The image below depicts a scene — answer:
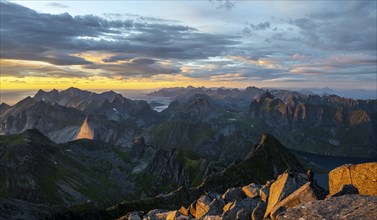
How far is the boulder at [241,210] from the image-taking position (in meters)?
41.4

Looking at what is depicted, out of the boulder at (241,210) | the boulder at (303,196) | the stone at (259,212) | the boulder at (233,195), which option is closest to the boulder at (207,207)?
the boulder at (233,195)

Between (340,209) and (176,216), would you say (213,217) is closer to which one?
(176,216)

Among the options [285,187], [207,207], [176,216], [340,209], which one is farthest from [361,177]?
[176,216]

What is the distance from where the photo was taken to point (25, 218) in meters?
145

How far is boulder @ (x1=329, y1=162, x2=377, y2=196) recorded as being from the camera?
33.9 metres

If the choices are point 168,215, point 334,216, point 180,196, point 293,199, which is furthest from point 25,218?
point 334,216

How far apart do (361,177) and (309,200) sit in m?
6.14

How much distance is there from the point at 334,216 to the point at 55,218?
14400 cm

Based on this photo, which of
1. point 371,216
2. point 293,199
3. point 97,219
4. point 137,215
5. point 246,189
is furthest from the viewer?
point 97,219

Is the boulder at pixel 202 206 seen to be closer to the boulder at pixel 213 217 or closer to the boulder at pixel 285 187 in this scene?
the boulder at pixel 213 217

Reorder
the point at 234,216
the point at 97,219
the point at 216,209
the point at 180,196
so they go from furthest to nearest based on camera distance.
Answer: the point at 180,196, the point at 97,219, the point at 216,209, the point at 234,216

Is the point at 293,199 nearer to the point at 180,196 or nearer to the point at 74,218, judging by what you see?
the point at 74,218

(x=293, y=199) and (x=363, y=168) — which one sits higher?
(x=363, y=168)

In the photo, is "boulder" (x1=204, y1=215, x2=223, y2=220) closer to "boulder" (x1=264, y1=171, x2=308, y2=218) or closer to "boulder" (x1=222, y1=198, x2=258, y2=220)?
"boulder" (x1=222, y1=198, x2=258, y2=220)
